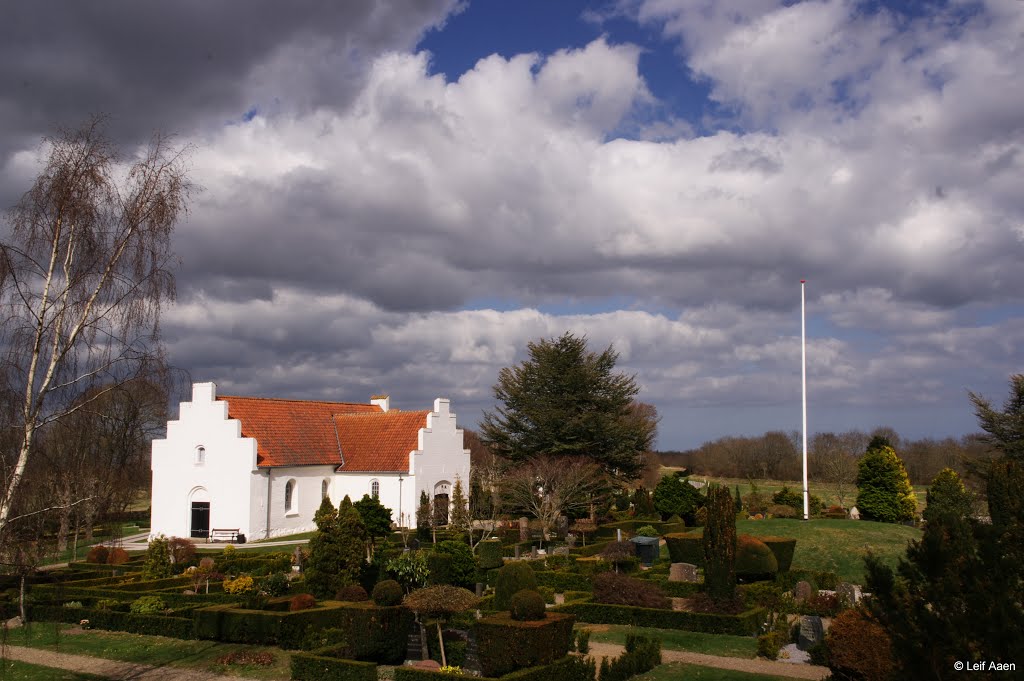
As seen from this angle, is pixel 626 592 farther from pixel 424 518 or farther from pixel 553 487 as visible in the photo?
pixel 424 518

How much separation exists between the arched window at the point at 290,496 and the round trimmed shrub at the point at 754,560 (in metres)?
25.5

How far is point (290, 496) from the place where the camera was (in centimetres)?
4281

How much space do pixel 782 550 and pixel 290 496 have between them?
26144 millimetres

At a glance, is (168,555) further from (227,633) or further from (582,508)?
(582,508)

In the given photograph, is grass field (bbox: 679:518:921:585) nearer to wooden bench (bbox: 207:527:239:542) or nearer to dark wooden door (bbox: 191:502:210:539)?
wooden bench (bbox: 207:527:239:542)

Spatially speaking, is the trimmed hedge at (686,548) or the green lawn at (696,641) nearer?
the green lawn at (696,641)

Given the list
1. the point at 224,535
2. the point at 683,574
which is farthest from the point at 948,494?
the point at 224,535

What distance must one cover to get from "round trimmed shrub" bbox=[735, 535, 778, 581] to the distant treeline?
43.3 m

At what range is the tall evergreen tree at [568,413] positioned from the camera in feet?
152

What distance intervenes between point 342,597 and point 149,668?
555 cm

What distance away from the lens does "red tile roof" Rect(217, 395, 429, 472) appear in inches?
1673

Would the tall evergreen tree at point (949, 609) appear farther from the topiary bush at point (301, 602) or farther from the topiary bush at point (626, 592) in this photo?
the topiary bush at point (301, 602)

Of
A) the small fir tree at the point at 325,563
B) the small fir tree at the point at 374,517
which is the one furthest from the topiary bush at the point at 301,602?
the small fir tree at the point at 374,517

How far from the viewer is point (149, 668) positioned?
663 inches
